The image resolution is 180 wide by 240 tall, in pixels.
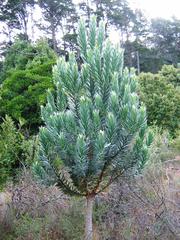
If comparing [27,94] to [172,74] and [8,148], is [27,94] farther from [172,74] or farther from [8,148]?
[172,74]

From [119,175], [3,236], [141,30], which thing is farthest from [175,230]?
[141,30]

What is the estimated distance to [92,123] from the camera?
5.88 meters

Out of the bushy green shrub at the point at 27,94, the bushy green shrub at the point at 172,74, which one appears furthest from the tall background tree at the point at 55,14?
the bushy green shrub at the point at 27,94

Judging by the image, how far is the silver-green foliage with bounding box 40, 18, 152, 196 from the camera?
5809 millimetres

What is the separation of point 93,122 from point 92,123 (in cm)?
5

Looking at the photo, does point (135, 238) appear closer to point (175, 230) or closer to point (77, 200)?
point (175, 230)

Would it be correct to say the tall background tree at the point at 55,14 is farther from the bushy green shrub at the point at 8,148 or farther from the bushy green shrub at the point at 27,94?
the bushy green shrub at the point at 8,148

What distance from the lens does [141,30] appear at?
116 ft

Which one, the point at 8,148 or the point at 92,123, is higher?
the point at 92,123

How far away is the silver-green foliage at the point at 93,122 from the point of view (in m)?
5.81

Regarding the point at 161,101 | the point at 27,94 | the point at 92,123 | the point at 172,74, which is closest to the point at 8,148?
the point at 92,123

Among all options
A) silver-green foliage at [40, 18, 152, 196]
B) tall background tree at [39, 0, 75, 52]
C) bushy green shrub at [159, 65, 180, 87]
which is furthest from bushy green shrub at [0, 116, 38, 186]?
tall background tree at [39, 0, 75, 52]

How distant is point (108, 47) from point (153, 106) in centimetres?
1428

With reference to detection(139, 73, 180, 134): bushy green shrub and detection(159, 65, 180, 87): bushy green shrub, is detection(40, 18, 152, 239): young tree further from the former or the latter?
detection(159, 65, 180, 87): bushy green shrub
